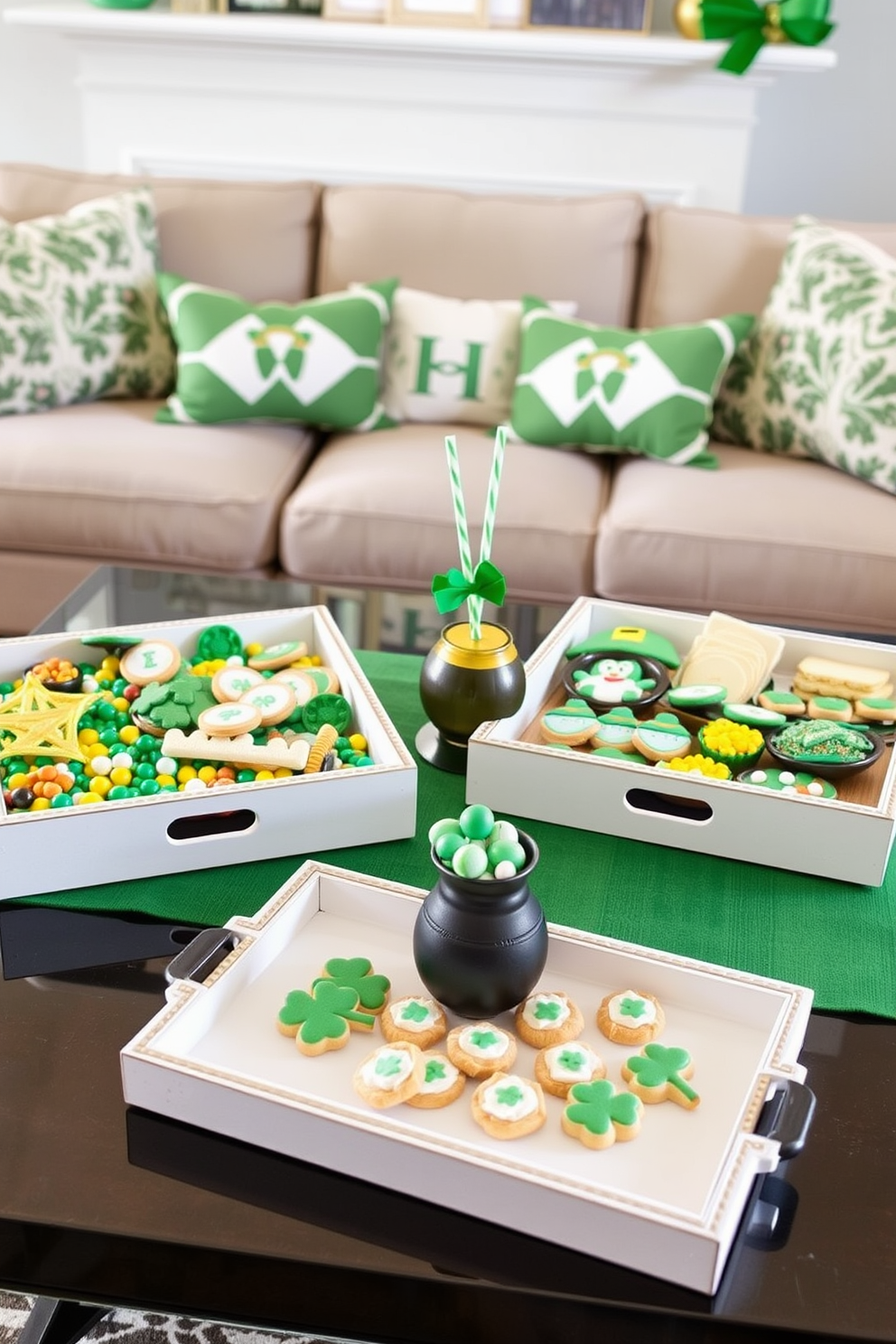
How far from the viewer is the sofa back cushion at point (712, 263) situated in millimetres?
2484

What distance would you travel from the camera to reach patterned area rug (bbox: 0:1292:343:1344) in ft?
4.11

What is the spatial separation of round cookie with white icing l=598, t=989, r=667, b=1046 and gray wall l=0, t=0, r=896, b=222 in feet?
9.27

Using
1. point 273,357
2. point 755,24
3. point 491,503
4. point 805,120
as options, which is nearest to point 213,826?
point 491,503

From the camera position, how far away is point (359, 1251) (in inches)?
31.1

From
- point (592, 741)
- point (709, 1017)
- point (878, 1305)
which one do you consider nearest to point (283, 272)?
point (592, 741)

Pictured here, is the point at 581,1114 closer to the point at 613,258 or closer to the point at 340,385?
the point at 340,385

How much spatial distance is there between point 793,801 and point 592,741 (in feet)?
0.71

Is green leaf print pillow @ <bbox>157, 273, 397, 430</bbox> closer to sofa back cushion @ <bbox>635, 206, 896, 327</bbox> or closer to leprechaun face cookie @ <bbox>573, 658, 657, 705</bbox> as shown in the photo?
sofa back cushion @ <bbox>635, 206, 896, 327</bbox>

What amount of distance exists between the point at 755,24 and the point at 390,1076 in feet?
9.11

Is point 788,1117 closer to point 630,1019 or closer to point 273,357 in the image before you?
point 630,1019

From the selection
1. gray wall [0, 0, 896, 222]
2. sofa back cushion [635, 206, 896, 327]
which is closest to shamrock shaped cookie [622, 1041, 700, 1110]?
sofa back cushion [635, 206, 896, 327]

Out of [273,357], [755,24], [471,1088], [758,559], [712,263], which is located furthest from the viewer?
[755,24]

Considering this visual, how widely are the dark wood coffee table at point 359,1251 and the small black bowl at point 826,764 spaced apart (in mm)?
420

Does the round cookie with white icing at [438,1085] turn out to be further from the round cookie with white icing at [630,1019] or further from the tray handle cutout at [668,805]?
the tray handle cutout at [668,805]
